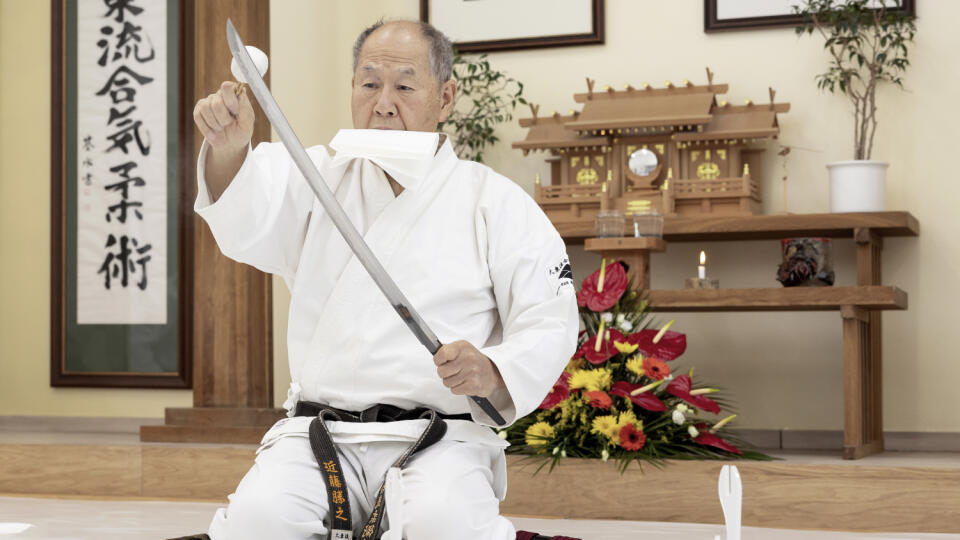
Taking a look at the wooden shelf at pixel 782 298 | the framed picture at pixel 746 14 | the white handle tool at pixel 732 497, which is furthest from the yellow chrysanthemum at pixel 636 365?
the white handle tool at pixel 732 497

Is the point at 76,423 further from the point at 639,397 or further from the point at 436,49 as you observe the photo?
the point at 436,49

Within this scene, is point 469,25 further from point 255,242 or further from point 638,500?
point 255,242

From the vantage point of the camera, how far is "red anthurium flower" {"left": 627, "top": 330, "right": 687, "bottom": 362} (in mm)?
3215

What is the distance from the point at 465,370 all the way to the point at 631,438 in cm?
159

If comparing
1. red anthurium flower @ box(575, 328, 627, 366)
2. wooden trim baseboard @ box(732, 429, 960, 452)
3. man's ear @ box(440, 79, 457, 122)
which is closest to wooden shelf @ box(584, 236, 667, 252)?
red anthurium flower @ box(575, 328, 627, 366)

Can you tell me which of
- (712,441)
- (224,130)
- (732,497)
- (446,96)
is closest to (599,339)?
(712,441)

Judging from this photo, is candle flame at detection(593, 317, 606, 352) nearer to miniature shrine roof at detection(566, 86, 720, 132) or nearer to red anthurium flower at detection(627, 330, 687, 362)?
red anthurium flower at detection(627, 330, 687, 362)

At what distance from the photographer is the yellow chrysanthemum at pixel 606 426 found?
3002mm

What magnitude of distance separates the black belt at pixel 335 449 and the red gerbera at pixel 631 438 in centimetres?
134

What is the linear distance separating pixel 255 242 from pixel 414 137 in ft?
1.00

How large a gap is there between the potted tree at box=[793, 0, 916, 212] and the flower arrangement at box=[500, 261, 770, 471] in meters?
0.96

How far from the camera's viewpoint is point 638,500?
2922mm

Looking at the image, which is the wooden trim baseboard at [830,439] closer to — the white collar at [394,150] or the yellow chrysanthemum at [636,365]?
the yellow chrysanthemum at [636,365]

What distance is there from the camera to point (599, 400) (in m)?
3.04
